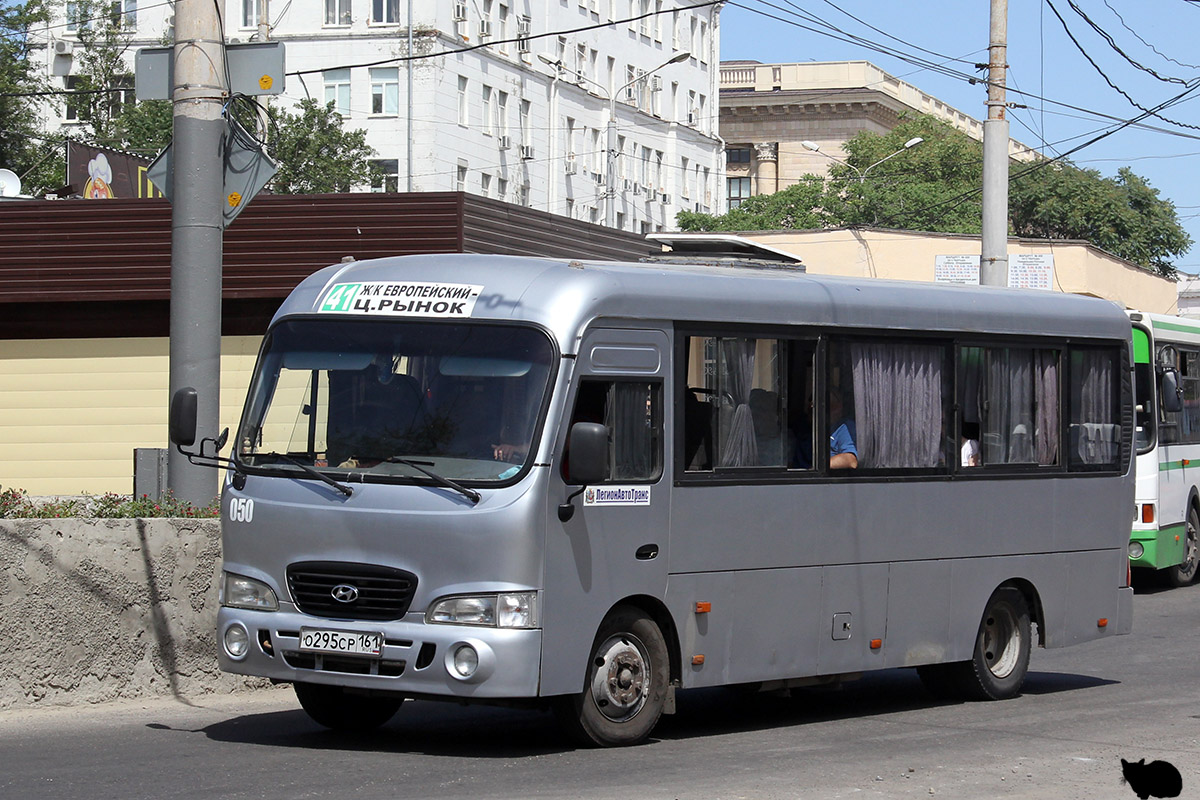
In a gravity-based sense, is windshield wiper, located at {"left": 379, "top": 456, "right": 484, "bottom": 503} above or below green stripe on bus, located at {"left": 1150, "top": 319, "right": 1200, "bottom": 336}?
below

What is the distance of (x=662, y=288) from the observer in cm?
968

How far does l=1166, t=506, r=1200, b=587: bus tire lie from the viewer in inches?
811

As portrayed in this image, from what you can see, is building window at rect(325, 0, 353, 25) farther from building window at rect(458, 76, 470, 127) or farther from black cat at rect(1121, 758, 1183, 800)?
black cat at rect(1121, 758, 1183, 800)

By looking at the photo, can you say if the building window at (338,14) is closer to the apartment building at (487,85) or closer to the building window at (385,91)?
the apartment building at (487,85)

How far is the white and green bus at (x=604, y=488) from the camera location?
8766 millimetres

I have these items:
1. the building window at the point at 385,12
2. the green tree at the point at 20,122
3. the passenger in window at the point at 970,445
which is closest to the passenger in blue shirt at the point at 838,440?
the passenger in window at the point at 970,445

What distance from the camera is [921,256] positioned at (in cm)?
4434

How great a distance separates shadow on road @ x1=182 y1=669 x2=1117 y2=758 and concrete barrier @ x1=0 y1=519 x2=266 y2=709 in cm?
81

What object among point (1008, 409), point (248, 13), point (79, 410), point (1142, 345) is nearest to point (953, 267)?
point (1142, 345)

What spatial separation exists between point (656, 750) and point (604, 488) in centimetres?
137

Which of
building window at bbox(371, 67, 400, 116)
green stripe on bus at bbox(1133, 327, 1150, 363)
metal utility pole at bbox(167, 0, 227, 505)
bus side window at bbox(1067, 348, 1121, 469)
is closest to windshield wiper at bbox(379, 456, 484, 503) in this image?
metal utility pole at bbox(167, 0, 227, 505)

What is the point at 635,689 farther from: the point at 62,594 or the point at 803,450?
the point at 62,594

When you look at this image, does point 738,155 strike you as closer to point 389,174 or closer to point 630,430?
point 389,174

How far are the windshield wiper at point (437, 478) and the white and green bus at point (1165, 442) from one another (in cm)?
1174
